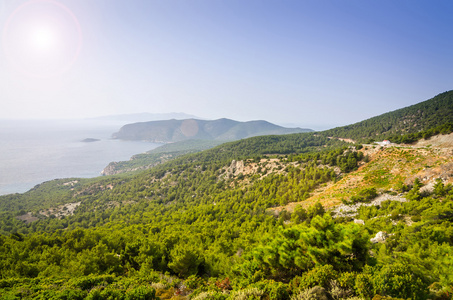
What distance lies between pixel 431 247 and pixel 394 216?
36.9ft

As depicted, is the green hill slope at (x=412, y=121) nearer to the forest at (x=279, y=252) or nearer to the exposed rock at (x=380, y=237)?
the forest at (x=279, y=252)

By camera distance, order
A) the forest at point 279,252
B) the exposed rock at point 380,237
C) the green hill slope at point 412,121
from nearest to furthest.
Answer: the forest at point 279,252, the exposed rock at point 380,237, the green hill slope at point 412,121

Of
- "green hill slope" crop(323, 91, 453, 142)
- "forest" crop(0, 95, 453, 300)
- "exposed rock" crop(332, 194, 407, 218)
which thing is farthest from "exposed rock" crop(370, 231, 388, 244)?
"green hill slope" crop(323, 91, 453, 142)

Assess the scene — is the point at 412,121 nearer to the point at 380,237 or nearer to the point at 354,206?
the point at 354,206

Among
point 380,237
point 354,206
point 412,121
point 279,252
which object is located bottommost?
point 354,206

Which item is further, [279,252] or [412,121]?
[412,121]

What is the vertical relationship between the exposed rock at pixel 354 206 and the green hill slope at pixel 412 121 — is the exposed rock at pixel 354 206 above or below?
below

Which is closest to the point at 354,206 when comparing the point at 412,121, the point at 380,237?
the point at 380,237

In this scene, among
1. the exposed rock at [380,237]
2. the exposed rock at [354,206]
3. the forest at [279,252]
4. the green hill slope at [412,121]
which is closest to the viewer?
the forest at [279,252]

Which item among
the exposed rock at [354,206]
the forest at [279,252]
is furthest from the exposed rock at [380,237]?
the exposed rock at [354,206]

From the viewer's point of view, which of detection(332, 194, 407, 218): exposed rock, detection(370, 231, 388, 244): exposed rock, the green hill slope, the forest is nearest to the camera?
the forest

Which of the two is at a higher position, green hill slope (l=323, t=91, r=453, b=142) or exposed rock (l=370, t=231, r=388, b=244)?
green hill slope (l=323, t=91, r=453, b=142)

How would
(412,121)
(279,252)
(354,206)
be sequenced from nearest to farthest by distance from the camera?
(279,252) → (354,206) → (412,121)

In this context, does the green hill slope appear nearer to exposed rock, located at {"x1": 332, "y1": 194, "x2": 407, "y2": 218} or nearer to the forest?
the forest
